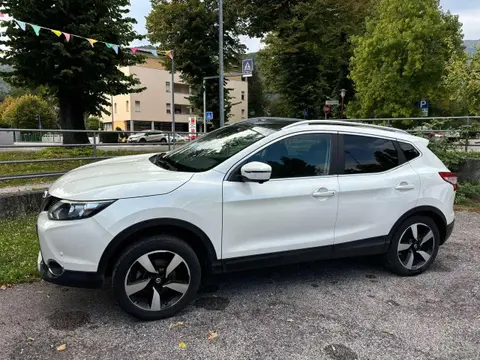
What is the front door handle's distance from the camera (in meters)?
3.56

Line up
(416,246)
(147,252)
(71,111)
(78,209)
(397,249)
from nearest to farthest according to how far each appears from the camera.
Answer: (78,209), (147,252), (397,249), (416,246), (71,111)

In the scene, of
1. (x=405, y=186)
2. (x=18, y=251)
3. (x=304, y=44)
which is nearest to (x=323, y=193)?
(x=405, y=186)

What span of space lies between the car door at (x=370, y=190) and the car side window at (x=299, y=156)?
0.18m

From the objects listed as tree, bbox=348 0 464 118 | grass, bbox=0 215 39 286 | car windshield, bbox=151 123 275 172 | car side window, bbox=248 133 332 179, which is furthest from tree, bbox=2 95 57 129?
car side window, bbox=248 133 332 179

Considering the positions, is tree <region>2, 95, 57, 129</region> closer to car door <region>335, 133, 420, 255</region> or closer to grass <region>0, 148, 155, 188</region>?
grass <region>0, 148, 155, 188</region>

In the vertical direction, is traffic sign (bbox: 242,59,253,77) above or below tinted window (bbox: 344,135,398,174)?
above

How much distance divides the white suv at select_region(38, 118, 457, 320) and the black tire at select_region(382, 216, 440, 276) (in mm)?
12

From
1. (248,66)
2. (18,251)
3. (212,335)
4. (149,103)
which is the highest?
(149,103)

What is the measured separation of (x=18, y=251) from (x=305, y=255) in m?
3.35

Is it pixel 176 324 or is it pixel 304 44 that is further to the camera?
pixel 304 44

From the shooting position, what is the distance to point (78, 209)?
2914 mm

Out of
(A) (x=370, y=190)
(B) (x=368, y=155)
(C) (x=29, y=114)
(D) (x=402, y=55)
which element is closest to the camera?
(A) (x=370, y=190)

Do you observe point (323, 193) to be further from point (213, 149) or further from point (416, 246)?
point (416, 246)

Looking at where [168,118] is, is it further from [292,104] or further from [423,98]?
[423,98]
